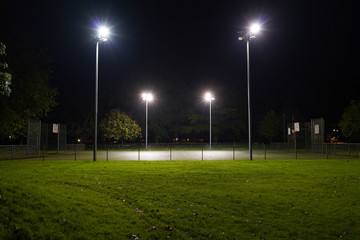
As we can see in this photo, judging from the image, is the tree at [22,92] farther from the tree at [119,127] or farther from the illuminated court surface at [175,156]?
the tree at [119,127]

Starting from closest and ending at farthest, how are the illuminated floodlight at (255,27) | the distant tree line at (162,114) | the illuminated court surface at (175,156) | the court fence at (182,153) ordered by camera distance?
1. the illuminated floodlight at (255,27)
2. the court fence at (182,153)
3. the illuminated court surface at (175,156)
4. the distant tree line at (162,114)

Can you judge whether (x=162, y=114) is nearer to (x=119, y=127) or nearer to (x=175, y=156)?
(x=119, y=127)

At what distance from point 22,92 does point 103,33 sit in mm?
18952

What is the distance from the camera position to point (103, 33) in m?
21.1

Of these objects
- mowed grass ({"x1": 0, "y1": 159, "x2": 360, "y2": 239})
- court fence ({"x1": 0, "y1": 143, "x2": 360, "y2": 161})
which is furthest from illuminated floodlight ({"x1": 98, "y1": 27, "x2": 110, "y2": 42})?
mowed grass ({"x1": 0, "y1": 159, "x2": 360, "y2": 239})

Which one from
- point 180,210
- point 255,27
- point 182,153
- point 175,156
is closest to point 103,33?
point 255,27

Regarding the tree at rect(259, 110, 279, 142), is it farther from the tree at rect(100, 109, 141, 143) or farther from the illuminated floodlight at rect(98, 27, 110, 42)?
the illuminated floodlight at rect(98, 27, 110, 42)

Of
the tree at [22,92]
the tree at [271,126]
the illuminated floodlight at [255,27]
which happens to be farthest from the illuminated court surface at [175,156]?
the tree at [271,126]

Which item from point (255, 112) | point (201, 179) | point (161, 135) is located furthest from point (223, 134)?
point (201, 179)

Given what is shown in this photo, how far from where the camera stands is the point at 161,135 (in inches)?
2356

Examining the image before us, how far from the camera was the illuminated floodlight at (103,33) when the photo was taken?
2097 cm

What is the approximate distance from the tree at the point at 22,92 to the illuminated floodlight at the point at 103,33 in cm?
1703

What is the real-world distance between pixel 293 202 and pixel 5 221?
7.78m

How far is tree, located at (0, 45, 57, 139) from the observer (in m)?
32.8
